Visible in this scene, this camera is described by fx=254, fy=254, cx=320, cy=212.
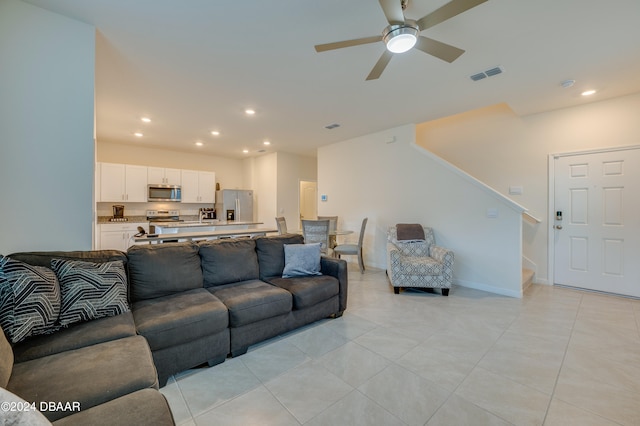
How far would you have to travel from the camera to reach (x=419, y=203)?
451 cm

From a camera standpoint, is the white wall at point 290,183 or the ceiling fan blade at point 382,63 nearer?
the ceiling fan blade at point 382,63

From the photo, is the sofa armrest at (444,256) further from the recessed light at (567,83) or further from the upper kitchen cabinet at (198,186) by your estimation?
the upper kitchen cabinet at (198,186)

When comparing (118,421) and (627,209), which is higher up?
(627,209)

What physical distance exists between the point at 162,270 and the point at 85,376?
1.16 meters

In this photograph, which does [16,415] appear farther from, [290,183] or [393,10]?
[290,183]

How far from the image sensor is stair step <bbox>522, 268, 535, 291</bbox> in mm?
3699

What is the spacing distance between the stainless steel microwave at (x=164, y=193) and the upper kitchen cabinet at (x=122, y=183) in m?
0.12

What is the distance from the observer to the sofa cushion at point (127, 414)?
3.02ft

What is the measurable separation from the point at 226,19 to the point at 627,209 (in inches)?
208

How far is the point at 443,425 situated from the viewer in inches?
57.6

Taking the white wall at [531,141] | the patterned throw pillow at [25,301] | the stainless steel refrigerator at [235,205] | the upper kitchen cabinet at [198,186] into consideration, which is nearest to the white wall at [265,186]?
the stainless steel refrigerator at [235,205]

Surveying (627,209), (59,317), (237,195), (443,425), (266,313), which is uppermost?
(237,195)

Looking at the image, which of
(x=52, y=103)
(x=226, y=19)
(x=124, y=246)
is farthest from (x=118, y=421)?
(x=124, y=246)

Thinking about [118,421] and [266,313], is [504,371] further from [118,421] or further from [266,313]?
[118,421]
